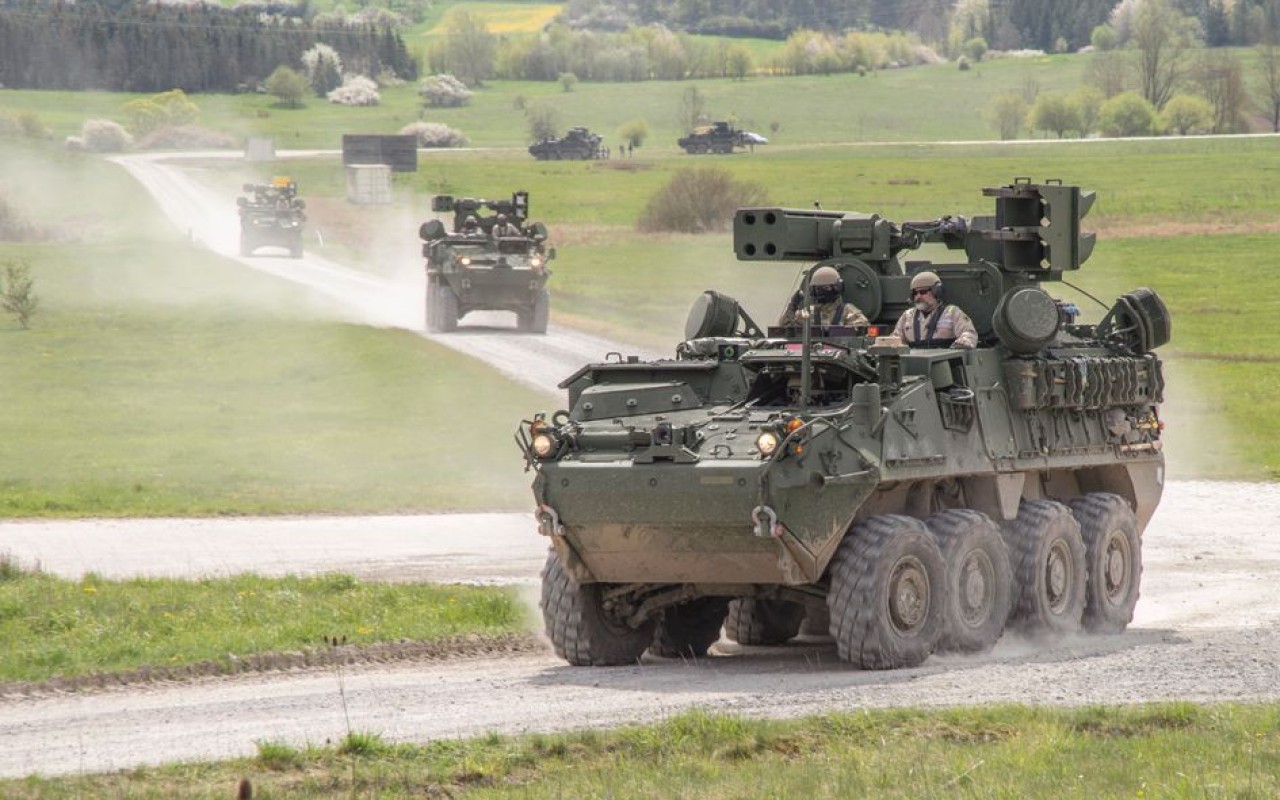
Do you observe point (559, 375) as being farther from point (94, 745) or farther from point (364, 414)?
point (94, 745)

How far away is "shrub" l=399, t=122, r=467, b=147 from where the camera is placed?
152 meters

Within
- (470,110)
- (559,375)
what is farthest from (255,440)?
(470,110)

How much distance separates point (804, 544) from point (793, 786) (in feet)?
14.2

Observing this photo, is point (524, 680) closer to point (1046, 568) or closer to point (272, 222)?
point (1046, 568)

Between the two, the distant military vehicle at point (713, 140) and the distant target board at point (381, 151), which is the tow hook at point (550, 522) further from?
the distant military vehicle at point (713, 140)

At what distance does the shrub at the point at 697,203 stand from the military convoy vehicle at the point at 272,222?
12.8 meters

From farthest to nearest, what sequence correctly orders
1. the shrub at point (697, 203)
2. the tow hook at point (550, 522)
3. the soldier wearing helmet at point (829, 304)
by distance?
the shrub at point (697, 203) → the soldier wearing helmet at point (829, 304) → the tow hook at point (550, 522)

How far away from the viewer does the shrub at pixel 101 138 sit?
5581 inches

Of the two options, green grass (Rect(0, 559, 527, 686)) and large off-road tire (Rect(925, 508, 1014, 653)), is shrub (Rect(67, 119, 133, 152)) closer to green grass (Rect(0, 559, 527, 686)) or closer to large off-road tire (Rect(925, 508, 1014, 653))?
green grass (Rect(0, 559, 527, 686))

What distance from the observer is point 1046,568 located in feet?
64.0

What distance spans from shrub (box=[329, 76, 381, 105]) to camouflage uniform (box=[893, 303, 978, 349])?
529 ft

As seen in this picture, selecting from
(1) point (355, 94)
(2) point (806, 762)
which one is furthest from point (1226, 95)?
(2) point (806, 762)

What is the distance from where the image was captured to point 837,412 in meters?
17.1

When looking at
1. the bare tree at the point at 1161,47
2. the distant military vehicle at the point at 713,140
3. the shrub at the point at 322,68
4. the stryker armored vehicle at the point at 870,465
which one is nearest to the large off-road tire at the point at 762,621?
the stryker armored vehicle at the point at 870,465
